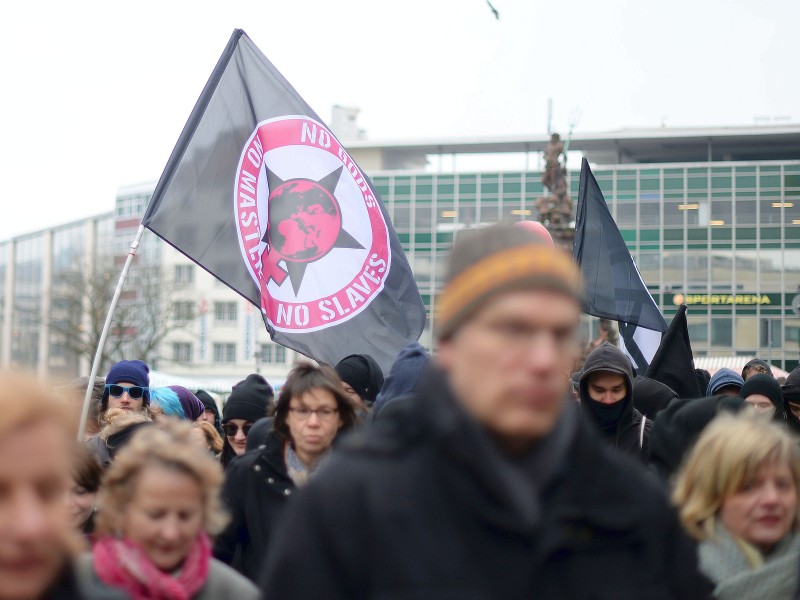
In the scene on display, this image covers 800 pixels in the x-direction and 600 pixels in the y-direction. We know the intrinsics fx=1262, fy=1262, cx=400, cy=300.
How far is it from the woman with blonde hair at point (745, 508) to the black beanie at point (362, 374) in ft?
14.0

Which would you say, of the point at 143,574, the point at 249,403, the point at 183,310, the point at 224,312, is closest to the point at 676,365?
the point at 249,403

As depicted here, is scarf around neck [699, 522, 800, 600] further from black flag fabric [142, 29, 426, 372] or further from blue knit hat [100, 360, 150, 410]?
blue knit hat [100, 360, 150, 410]

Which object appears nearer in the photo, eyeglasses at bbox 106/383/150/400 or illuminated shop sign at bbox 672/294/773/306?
eyeglasses at bbox 106/383/150/400

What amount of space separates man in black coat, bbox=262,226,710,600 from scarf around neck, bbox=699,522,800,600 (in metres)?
1.25

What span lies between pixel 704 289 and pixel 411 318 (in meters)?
59.8

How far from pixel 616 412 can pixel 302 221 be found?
10.4 ft

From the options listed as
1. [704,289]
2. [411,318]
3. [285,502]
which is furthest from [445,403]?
[704,289]

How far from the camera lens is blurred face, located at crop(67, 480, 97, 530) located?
4.74m

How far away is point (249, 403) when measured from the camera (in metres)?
7.73

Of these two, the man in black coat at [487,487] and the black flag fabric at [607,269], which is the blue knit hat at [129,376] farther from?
the man in black coat at [487,487]

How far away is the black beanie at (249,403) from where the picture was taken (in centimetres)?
774

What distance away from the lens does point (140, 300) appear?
75438 mm

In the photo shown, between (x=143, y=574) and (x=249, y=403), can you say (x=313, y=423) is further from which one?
(x=249, y=403)

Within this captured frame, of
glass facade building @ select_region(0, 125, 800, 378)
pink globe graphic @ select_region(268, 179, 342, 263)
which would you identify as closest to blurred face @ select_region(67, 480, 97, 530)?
pink globe graphic @ select_region(268, 179, 342, 263)
